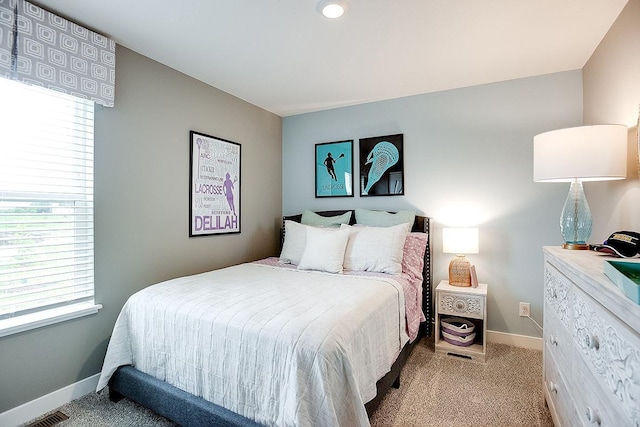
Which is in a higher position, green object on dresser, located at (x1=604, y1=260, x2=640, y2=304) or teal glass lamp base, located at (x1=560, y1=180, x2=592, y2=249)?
teal glass lamp base, located at (x1=560, y1=180, x2=592, y2=249)

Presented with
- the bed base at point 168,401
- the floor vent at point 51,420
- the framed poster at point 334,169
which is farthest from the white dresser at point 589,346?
the floor vent at point 51,420

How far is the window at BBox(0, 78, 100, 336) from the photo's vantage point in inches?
69.6

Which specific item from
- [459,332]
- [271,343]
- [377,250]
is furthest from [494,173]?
[271,343]

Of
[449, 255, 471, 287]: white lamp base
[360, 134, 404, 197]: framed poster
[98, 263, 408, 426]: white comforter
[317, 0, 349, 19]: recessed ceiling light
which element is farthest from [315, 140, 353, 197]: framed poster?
[317, 0, 349, 19]: recessed ceiling light

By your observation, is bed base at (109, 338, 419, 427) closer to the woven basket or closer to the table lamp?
the woven basket

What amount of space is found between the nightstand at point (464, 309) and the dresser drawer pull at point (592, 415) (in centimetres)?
145

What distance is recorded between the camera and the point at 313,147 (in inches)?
149

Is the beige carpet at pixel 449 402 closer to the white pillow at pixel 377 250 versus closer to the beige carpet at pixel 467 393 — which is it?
the beige carpet at pixel 467 393

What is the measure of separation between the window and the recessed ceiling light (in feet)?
5.44

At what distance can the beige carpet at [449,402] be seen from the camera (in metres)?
1.78

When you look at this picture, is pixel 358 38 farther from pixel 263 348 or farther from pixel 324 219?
pixel 263 348

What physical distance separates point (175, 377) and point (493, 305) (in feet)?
8.84

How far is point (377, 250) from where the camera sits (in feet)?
8.55

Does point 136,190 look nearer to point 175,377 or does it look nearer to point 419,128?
point 175,377
